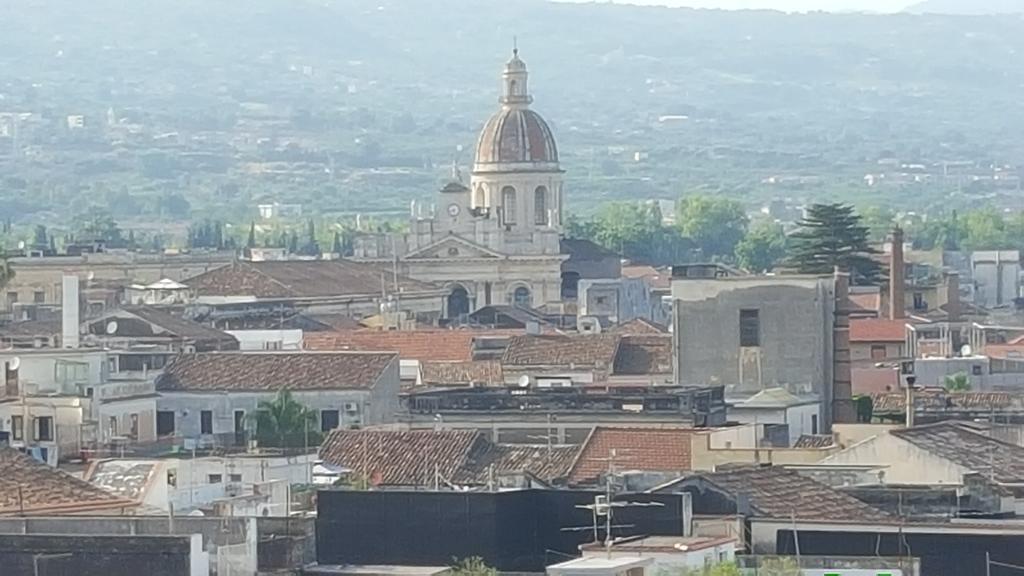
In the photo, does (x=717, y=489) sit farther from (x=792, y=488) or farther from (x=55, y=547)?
(x=55, y=547)

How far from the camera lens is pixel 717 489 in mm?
29312

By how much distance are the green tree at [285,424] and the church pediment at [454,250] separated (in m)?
64.4

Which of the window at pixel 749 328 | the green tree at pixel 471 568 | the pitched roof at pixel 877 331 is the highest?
the window at pixel 749 328

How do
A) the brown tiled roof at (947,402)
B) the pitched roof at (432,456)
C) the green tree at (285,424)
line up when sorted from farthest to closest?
1. the brown tiled roof at (947,402)
2. the green tree at (285,424)
3. the pitched roof at (432,456)

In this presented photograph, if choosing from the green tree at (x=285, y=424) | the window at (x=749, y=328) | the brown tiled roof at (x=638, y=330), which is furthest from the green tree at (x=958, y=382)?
the green tree at (x=285, y=424)

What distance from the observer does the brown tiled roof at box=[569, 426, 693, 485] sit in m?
38.4

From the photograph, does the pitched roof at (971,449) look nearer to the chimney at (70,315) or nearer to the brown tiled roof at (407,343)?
the chimney at (70,315)

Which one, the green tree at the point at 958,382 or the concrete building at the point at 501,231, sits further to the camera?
the concrete building at the point at 501,231

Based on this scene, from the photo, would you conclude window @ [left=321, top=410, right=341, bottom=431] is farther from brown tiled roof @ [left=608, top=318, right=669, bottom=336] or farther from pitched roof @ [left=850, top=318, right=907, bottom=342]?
pitched roof @ [left=850, top=318, right=907, bottom=342]

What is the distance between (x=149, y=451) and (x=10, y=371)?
7.33 feet

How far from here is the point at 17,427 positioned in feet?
145

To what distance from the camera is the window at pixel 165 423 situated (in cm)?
5128

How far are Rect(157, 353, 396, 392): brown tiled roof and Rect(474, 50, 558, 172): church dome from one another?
70197 mm

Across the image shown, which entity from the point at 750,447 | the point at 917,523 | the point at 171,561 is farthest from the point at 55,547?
the point at 750,447
